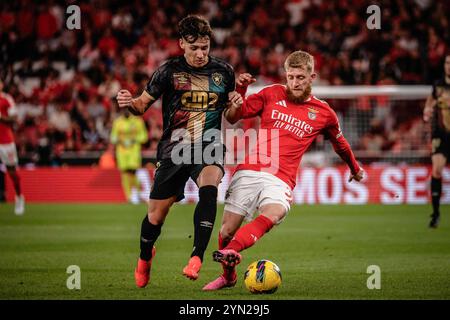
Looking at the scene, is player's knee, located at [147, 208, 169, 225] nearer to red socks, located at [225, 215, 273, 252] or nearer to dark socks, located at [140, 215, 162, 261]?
dark socks, located at [140, 215, 162, 261]

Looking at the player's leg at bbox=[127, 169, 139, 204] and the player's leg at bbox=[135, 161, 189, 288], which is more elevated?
the player's leg at bbox=[135, 161, 189, 288]

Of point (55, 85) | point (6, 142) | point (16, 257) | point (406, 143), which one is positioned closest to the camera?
point (16, 257)

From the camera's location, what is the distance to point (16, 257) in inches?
402

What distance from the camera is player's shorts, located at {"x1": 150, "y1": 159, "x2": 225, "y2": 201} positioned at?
25.0 feet

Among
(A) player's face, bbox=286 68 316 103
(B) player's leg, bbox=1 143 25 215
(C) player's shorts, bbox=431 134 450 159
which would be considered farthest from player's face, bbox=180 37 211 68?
(B) player's leg, bbox=1 143 25 215

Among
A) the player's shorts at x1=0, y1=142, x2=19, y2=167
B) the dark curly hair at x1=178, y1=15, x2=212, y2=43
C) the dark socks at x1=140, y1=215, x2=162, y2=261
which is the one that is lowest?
the player's shorts at x1=0, y1=142, x2=19, y2=167

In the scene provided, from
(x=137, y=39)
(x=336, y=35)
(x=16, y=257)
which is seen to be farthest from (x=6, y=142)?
(x=336, y=35)

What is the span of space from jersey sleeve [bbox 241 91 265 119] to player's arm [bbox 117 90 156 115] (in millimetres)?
844

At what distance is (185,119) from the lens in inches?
305

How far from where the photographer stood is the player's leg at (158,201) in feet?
25.1

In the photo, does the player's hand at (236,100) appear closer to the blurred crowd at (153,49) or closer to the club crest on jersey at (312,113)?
the club crest on jersey at (312,113)

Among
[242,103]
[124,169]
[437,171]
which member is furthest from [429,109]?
[124,169]
